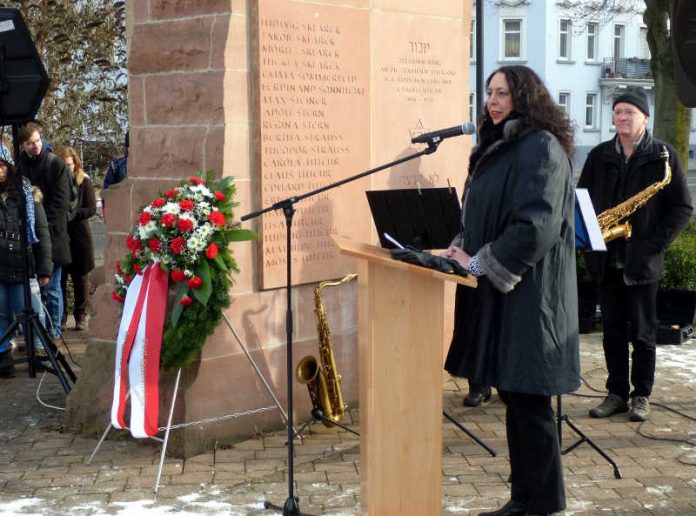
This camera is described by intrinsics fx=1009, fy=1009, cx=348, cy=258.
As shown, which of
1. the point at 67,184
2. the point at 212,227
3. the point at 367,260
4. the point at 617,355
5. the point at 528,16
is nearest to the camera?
the point at 367,260

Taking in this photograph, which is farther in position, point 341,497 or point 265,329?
point 265,329

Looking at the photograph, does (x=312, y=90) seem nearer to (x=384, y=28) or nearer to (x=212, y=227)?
(x=384, y=28)

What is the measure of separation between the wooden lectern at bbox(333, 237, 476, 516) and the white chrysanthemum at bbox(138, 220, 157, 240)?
170cm

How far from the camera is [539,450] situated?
4.42 meters

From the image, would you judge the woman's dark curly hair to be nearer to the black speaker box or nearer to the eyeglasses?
the eyeglasses

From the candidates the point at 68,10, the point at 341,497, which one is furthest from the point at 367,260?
the point at 68,10

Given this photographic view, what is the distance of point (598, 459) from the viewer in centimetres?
568

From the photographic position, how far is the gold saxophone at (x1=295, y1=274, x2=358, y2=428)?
6066mm

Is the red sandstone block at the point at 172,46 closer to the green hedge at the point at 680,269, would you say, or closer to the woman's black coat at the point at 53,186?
the woman's black coat at the point at 53,186

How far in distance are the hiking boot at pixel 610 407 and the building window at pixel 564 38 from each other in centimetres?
4660

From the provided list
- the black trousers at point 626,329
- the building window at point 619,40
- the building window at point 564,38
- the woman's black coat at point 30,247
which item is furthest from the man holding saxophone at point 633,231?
the building window at point 619,40

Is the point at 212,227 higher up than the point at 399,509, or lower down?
higher up

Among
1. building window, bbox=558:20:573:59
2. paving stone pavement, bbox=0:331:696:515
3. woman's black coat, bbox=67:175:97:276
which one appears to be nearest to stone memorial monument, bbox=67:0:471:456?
paving stone pavement, bbox=0:331:696:515

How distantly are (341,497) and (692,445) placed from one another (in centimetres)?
226
